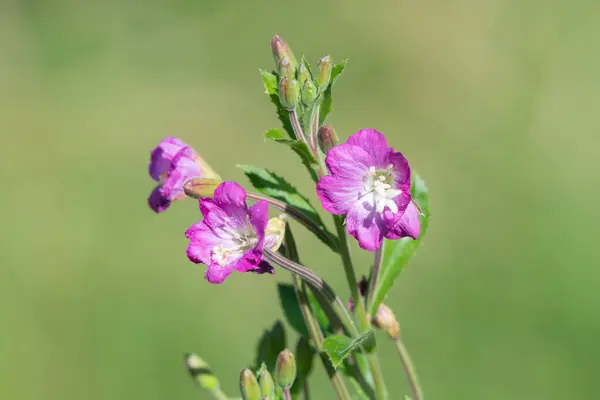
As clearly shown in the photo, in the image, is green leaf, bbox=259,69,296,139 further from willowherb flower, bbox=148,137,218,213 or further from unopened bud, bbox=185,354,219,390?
unopened bud, bbox=185,354,219,390

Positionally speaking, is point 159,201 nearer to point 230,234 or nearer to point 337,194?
point 230,234

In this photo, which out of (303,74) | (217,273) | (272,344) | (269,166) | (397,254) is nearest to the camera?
(217,273)

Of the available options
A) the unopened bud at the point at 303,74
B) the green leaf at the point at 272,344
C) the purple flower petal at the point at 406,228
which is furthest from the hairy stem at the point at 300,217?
the green leaf at the point at 272,344

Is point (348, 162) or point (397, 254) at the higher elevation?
point (348, 162)

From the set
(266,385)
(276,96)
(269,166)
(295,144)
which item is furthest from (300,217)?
(269,166)

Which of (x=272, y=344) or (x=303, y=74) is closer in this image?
(x=303, y=74)

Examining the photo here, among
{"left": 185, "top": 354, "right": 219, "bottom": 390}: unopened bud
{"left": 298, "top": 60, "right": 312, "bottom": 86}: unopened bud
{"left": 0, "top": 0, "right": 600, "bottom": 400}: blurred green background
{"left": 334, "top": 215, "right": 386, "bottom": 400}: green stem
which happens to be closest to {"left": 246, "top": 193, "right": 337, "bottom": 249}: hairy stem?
{"left": 334, "top": 215, "right": 386, "bottom": 400}: green stem

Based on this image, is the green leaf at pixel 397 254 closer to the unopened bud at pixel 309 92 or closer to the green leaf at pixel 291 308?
the green leaf at pixel 291 308

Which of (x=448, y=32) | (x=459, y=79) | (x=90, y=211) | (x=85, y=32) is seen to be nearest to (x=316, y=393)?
(x=90, y=211)
